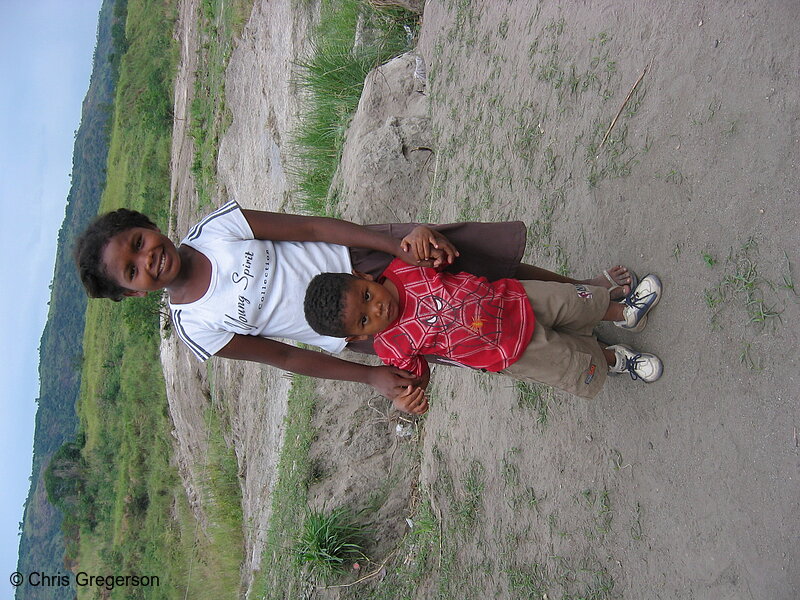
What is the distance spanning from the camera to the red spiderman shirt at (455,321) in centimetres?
225

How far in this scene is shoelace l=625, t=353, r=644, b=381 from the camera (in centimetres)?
258

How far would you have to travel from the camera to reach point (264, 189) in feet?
24.1

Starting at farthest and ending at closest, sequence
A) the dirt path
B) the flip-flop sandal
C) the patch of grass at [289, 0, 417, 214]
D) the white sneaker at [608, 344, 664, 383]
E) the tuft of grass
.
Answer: the dirt path → the patch of grass at [289, 0, 417, 214] → the tuft of grass → the flip-flop sandal → the white sneaker at [608, 344, 664, 383]

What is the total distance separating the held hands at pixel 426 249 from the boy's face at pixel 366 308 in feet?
0.65

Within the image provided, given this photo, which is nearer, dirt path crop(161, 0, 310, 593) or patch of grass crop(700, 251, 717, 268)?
patch of grass crop(700, 251, 717, 268)

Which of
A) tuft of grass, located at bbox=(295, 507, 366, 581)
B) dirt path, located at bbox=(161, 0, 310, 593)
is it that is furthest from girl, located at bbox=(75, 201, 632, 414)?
dirt path, located at bbox=(161, 0, 310, 593)

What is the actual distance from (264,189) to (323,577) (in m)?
4.82

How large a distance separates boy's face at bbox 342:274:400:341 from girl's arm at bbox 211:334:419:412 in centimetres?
32

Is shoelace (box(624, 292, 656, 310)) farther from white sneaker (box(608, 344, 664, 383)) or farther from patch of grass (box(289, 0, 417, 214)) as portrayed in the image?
patch of grass (box(289, 0, 417, 214))

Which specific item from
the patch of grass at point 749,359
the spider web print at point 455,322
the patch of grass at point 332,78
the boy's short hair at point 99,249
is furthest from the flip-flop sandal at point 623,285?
the patch of grass at point 332,78

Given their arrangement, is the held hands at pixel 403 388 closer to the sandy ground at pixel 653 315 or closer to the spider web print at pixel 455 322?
the spider web print at pixel 455 322

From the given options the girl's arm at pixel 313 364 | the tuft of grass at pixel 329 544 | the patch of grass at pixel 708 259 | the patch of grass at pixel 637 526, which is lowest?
the tuft of grass at pixel 329 544

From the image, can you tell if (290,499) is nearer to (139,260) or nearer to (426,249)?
(139,260)

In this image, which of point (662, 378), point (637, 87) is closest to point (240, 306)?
point (662, 378)
